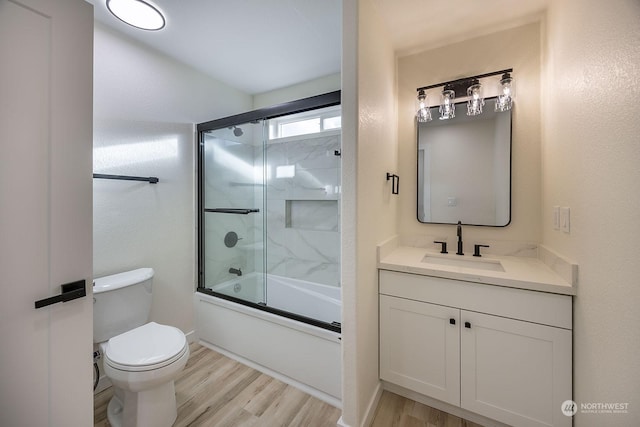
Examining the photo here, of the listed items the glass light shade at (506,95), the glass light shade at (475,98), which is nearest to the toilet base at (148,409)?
the glass light shade at (475,98)

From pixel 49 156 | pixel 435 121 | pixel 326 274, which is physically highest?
pixel 435 121

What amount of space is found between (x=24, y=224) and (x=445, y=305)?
185 cm

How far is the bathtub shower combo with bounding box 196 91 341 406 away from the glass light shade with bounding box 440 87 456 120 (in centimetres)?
81

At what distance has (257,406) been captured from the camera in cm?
156

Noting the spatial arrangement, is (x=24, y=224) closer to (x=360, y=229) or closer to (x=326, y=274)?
(x=360, y=229)

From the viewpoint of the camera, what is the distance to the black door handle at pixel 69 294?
836 millimetres

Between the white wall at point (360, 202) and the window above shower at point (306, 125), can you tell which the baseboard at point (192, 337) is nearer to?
the white wall at point (360, 202)

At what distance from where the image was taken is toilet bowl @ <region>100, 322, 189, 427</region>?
1255mm

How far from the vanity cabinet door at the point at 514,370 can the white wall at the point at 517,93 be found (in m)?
0.68

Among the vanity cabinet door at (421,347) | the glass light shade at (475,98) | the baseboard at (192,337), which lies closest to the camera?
the vanity cabinet door at (421,347)

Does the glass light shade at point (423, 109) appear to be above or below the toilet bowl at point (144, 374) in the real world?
above

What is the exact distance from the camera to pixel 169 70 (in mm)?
2121

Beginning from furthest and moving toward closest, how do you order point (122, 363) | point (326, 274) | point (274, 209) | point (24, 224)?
point (274, 209), point (326, 274), point (122, 363), point (24, 224)

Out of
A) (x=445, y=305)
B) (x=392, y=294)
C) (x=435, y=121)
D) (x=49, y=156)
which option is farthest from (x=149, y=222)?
(x=435, y=121)
